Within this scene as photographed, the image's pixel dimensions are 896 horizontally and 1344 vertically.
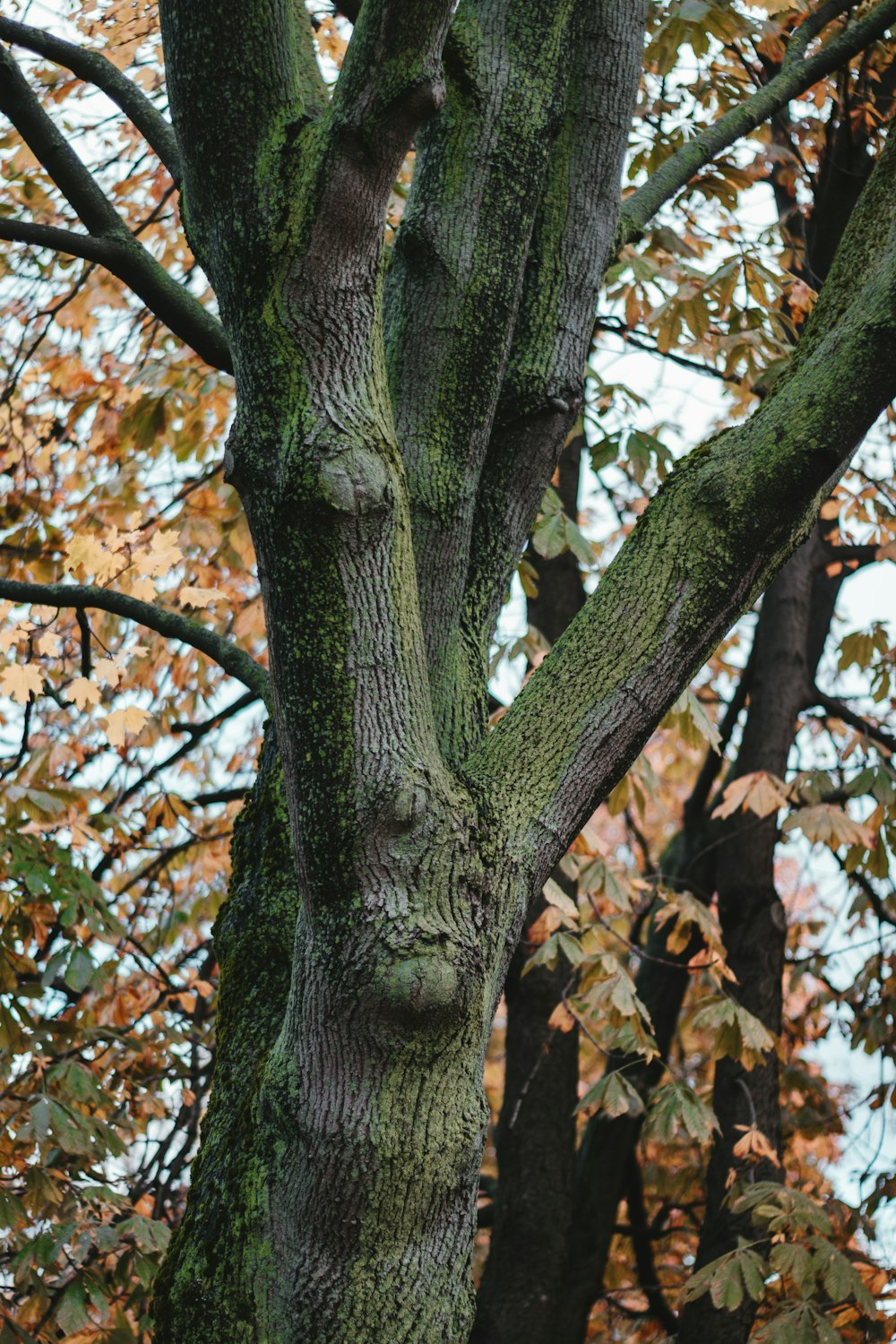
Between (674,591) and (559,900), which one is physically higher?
(559,900)

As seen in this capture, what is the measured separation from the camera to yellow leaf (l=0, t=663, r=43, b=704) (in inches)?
121

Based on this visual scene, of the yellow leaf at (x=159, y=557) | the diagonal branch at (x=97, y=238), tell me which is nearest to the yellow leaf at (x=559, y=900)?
the yellow leaf at (x=159, y=557)

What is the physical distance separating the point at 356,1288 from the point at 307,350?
4.40 feet

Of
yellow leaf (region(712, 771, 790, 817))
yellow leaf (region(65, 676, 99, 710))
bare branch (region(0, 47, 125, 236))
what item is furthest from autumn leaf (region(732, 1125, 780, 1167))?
bare branch (region(0, 47, 125, 236))

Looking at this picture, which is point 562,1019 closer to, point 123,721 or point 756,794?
point 756,794

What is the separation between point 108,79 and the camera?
2.85 metres

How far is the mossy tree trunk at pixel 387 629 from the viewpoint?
1.71m

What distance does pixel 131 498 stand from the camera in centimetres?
531

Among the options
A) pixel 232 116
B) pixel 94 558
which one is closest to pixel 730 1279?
A: pixel 94 558

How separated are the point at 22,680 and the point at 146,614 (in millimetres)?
816

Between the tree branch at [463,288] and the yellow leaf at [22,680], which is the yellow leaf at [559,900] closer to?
the yellow leaf at [22,680]

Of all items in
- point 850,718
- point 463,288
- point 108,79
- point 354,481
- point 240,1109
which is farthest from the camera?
point 850,718

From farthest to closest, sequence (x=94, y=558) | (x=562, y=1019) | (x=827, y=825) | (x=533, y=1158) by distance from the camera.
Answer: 1. (x=533, y=1158)
2. (x=562, y=1019)
3. (x=827, y=825)
4. (x=94, y=558)

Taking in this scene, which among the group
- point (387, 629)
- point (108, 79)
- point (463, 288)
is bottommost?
point (387, 629)
